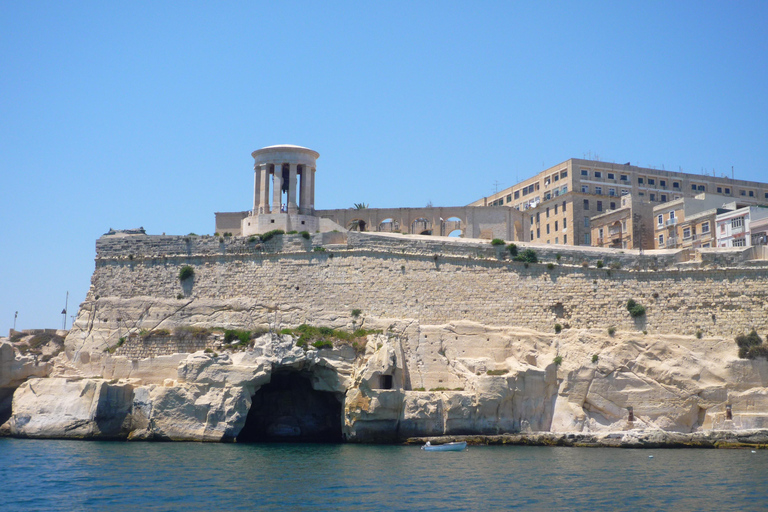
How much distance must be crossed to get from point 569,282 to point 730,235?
12861 mm

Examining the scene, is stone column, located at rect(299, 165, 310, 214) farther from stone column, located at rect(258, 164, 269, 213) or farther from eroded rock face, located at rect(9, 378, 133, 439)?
eroded rock face, located at rect(9, 378, 133, 439)

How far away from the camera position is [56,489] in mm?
21234

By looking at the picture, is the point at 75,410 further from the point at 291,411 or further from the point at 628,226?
the point at 628,226

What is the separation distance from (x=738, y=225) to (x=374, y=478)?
88.3ft

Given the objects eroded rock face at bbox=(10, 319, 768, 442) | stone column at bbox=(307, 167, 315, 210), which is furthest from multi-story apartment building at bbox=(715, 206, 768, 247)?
stone column at bbox=(307, 167, 315, 210)

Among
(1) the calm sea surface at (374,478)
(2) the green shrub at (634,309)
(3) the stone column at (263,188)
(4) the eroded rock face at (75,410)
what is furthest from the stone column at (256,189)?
(2) the green shrub at (634,309)

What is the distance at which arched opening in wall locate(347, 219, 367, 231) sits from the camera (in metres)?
40.6

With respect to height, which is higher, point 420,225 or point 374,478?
point 420,225

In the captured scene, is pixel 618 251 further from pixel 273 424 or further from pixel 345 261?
pixel 273 424

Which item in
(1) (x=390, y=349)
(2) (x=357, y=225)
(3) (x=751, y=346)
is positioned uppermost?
(2) (x=357, y=225)

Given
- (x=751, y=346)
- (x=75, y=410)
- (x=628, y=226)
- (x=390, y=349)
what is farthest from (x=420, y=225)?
(x=75, y=410)

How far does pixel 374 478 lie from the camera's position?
22.5 meters

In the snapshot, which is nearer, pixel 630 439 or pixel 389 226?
pixel 630 439

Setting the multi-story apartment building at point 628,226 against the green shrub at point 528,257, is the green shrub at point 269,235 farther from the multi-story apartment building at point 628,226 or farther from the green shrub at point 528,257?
the multi-story apartment building at point 628,226
